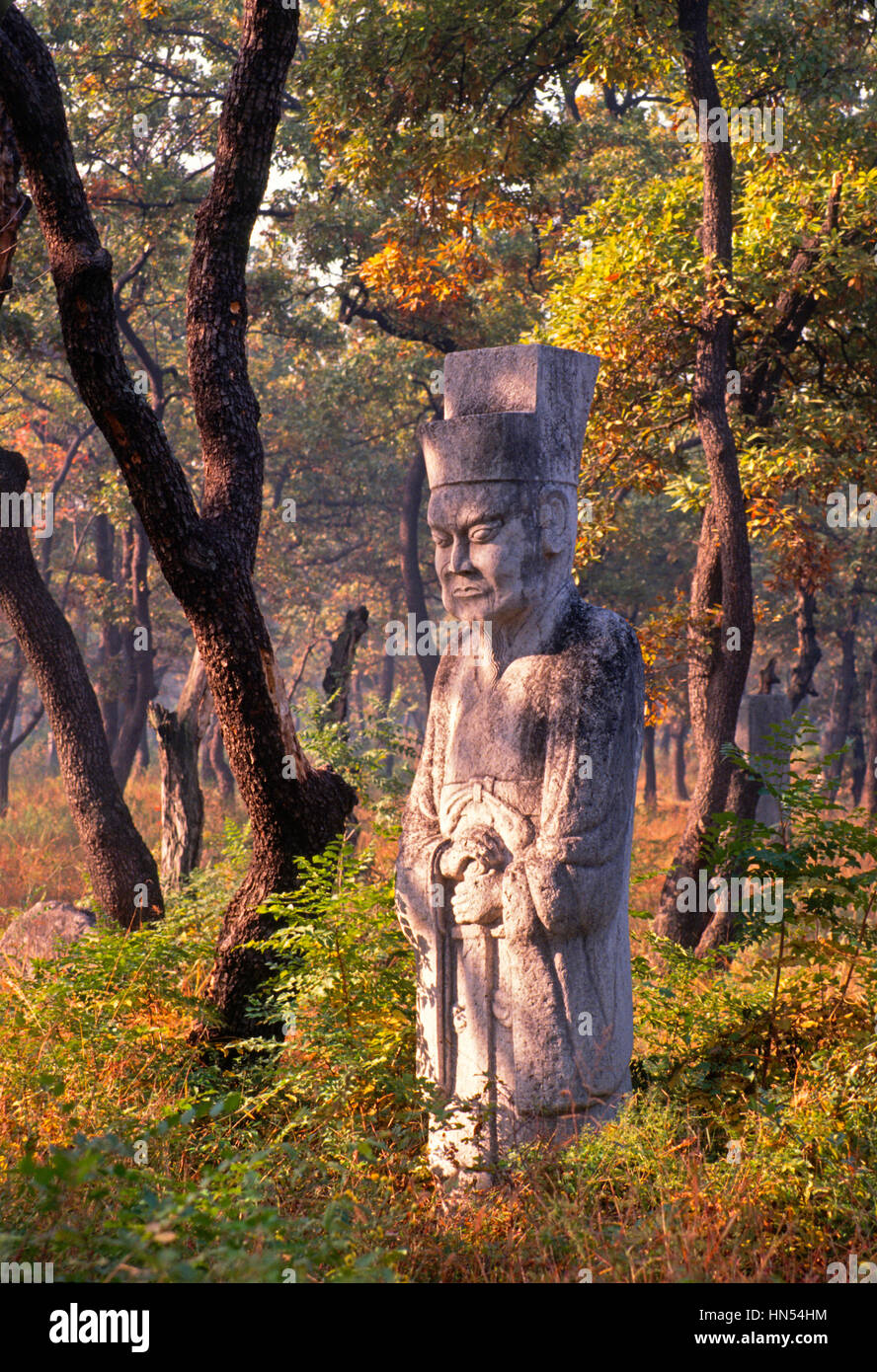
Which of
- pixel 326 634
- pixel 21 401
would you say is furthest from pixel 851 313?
pixel 326 634

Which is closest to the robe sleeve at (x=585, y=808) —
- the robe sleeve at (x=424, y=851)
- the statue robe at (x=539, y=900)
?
the statue robe at (x=539, y=900)

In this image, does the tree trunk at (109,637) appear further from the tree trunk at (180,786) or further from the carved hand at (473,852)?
the carved hand at (473,852)

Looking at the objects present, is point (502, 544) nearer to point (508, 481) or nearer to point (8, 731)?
point (508, 481)

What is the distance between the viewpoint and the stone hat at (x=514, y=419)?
15.7 ft

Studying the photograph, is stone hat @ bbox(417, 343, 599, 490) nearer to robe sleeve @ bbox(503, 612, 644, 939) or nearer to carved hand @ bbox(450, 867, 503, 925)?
robe sleeve @ bbox(503, 612, 644, 939)

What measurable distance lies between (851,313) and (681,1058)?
7284mm

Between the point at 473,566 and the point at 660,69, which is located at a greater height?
the point at 660,69


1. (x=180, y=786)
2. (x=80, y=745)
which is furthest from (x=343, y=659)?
(x=80, y=745)

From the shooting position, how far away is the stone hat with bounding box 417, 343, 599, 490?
4.79 meters

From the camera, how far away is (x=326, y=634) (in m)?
33.7

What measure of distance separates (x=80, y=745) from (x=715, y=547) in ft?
18.3

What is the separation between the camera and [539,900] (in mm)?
4641

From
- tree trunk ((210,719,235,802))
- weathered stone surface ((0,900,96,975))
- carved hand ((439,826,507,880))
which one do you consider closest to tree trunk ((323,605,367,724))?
weathered stone surface ((0,900,96,975))
